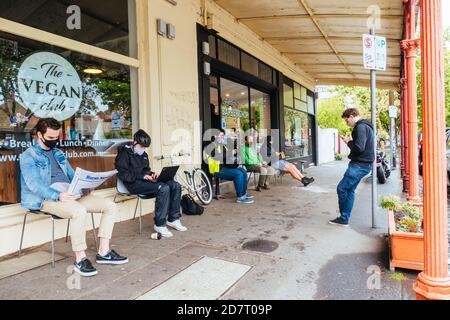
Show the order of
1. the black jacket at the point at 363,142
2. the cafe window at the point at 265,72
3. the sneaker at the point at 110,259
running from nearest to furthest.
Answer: the sneaker at the point at 110,259 < the black jacket at the point at 363,142 < the cafe window at the point at 265,72

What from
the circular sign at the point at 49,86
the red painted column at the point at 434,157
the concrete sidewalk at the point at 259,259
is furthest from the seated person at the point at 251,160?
the red painted column at the point at 434,157

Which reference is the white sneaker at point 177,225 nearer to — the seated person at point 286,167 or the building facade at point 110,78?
the building facade at point 110,78

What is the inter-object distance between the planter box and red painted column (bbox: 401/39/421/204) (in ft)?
7.96

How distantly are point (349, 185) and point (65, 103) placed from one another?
414cm

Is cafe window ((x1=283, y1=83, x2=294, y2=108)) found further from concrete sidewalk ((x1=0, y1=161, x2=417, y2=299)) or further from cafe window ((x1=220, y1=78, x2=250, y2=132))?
concrete sidewalk ((x1=0, y1=161, x2=417, y2=299))

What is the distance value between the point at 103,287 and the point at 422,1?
3.50 meters

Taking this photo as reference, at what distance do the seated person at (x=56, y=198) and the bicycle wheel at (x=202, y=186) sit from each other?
2.86 m

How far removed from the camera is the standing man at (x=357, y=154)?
4699 millimetres

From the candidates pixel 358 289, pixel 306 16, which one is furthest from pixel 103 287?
pixel 306 16

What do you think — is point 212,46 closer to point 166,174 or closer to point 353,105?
point 166,174

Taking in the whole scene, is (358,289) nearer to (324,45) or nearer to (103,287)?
(103,287)

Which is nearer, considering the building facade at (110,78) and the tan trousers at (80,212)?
the tan trousers at (80,212)

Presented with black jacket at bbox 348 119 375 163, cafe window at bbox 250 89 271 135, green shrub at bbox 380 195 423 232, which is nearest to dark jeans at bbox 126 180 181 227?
black jacket at bbox 348 119 375 163

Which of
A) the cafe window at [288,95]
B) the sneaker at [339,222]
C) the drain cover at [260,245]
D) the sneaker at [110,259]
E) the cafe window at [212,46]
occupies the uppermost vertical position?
the cafe window at [212,46]
